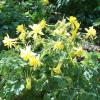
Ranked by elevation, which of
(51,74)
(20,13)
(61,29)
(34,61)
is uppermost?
(61,29)

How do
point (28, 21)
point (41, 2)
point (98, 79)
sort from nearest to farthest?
1. point (98, 79)
2. point (28, 21)
3. point (41, 2)

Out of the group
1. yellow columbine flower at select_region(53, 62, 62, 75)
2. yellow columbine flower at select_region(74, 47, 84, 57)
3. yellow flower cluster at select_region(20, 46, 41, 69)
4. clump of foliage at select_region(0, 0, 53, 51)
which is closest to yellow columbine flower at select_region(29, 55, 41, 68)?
yellow flower cluster at select_region(20, 46, 41, 69)

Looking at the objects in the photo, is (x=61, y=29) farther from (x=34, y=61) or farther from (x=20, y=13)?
(x=20, y=13)

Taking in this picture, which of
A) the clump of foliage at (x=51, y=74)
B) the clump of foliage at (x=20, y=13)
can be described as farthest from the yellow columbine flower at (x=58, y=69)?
the clump of foliage at (x=20, y=13)

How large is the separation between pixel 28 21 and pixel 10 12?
13.7 inches

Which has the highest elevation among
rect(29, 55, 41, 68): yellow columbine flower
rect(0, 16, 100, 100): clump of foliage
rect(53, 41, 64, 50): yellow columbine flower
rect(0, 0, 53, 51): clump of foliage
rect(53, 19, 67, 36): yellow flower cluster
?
rect(53, 19, 67, 36): yellow flower cluster

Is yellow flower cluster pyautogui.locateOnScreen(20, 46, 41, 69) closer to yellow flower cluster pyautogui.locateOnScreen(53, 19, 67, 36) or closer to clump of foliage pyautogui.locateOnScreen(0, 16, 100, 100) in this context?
clump of foliage pyautogui.locateOnScreen(0, 16, 100, 100)

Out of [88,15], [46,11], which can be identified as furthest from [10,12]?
[88,15]

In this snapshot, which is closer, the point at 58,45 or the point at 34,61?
the point at 34,61

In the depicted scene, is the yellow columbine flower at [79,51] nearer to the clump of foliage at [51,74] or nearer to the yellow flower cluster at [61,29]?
the clump of foliage at [51,74]

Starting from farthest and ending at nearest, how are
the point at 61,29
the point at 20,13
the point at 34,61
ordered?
the point at 20,13
the point at 61,29
the point at 34,61

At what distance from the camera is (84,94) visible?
3.59m

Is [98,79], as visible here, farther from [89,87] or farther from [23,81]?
[23,81]

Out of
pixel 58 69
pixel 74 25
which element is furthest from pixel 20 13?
pixel 58 69
